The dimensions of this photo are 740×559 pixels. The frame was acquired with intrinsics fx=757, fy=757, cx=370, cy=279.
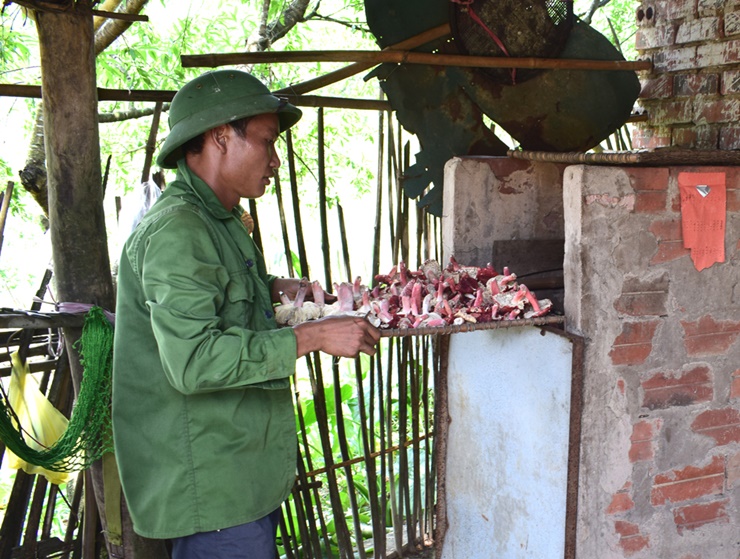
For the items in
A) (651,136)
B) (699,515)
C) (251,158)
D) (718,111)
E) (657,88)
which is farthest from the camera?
(651,136)

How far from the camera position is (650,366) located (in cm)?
262

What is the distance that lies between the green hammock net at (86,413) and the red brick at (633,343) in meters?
1.68

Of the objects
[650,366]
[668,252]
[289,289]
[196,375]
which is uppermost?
[668,252]

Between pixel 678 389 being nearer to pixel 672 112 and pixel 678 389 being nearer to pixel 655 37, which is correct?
pixel 672 112

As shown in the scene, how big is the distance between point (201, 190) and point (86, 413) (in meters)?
0.88

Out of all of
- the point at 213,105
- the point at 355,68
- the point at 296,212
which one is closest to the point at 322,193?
the point at 296,212

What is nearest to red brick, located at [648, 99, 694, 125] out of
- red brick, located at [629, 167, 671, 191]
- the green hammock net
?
red brick, located at [629, 167, 671, 191]

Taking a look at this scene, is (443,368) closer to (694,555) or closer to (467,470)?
(467,470)

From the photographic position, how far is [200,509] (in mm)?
2045

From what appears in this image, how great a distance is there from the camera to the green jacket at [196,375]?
1874 mm

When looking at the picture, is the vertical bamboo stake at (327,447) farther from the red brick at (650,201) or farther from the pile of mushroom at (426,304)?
the red brick at (650,201)

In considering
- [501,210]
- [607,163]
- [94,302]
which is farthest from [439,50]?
[94,302]

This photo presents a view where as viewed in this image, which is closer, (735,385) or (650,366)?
(650,366)

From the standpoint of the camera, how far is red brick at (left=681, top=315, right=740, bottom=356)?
265 centimetres
